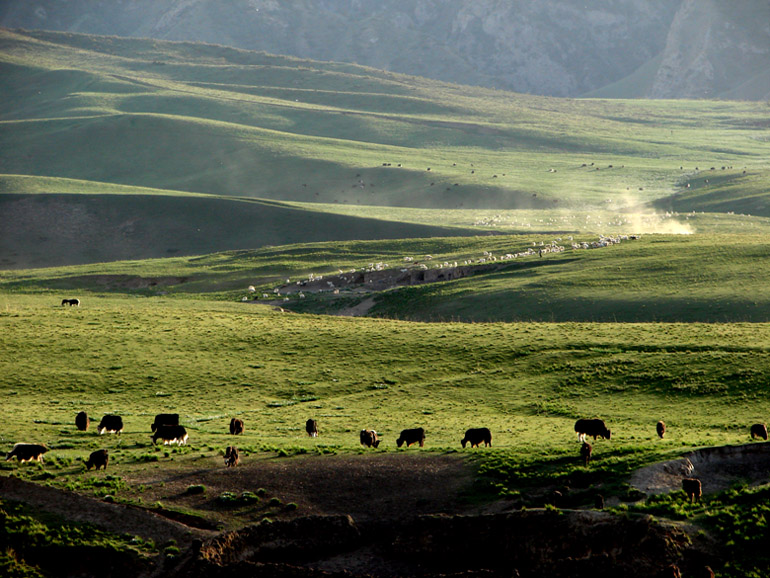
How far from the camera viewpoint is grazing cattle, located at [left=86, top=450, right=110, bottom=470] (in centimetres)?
2750

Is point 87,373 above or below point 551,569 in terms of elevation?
above

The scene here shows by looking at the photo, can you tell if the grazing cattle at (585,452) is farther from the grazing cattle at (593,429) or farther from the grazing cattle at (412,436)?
the grazing cattle at (412,436)

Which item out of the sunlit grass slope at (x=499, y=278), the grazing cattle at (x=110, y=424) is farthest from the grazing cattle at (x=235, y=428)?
the sunlit grass slope at (x=499, y=278)

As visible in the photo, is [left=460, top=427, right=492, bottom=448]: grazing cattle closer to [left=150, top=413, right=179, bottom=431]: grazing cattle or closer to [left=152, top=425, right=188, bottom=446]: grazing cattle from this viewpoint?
[left=152, top=425, right=188, bottom=446]: grazing cattle

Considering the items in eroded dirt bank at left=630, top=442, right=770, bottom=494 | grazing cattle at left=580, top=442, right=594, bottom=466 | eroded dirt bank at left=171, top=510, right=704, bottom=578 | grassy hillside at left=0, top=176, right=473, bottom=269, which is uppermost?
grassy hillside at left=0, top=176, right=473, bottom=269

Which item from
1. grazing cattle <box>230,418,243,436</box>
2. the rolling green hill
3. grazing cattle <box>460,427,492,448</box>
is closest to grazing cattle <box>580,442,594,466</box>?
grazing cattle <box>460,427,492,448</box>

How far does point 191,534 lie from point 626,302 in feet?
152

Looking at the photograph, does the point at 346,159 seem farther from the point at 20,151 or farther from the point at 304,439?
the point at 304,439

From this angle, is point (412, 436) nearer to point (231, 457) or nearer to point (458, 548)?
point (231, 457)

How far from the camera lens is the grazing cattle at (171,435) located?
30.9 m

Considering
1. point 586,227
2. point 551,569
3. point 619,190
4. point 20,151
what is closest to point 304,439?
point 551,569

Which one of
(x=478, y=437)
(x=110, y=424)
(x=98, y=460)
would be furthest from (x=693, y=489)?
(x=110, y=424)

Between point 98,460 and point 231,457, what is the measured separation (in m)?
3.91

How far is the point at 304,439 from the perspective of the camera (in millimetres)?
32875
